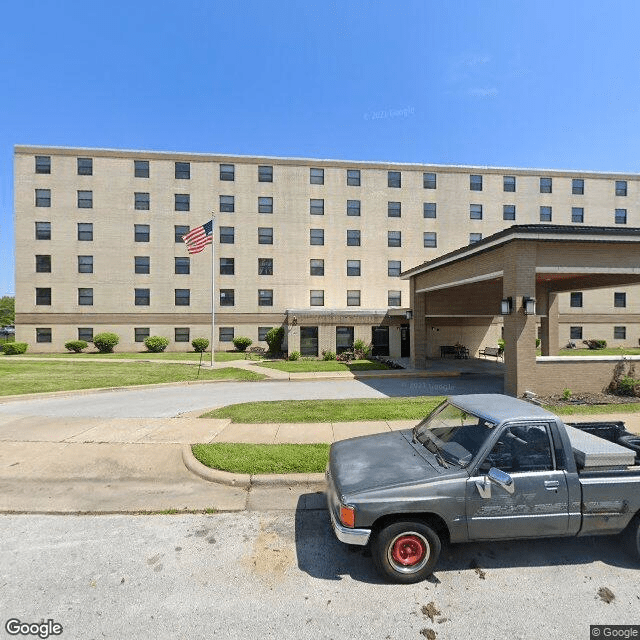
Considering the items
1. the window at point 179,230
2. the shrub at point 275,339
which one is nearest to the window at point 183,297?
the window at point 179,230

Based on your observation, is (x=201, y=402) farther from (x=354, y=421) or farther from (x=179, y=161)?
(x=179, y=161)

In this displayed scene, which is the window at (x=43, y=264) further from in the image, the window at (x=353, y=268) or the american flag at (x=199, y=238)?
the window at (x=353, y=268)

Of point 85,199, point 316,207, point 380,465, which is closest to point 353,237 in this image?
point 316,207

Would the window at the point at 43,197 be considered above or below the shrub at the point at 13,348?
above

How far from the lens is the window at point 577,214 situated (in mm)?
35844

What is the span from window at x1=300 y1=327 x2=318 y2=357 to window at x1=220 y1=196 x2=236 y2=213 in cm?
1319

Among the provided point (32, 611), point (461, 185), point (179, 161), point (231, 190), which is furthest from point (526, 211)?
point (32, 611)

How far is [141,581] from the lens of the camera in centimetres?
380

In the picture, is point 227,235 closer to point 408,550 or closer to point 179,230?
point 179,230

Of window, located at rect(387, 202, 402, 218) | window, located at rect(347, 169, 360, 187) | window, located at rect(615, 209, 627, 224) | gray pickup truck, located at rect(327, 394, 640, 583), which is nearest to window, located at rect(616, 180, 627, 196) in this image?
window, located at rect(615, 209, 627, 224)

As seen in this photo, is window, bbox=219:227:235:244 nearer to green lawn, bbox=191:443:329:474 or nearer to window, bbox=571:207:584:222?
green lawn, bbox=191:443:329:474

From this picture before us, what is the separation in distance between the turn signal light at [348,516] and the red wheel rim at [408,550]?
1.74 ft

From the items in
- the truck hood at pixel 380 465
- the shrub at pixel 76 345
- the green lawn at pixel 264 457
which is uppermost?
the truck hood at pixel 380 465

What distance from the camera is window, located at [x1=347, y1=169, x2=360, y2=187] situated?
33.1 meters
